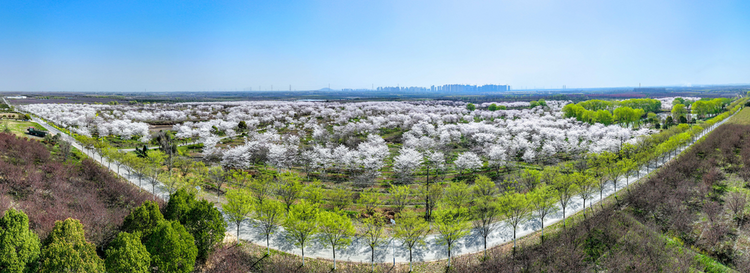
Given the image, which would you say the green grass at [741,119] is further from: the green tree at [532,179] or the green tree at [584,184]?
the green tree at [532,179]

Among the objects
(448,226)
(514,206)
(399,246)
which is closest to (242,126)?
(399,246)

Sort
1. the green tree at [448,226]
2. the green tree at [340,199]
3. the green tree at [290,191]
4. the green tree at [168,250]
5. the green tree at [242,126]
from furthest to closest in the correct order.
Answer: the green tree at [242,126]
the green tree at [340,199]
the green tree at [290,191]
the green tree at [448,226]
the green tree at [168,250]

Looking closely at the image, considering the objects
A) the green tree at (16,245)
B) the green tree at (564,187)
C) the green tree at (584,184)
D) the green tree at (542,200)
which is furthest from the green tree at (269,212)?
the green tree at (584,184)

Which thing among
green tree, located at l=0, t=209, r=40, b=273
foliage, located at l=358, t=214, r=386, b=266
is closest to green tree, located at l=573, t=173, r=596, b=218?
foliage, located at l=358, t=214, r=386, b=266

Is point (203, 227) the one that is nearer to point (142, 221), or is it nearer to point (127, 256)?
point (142, 221)

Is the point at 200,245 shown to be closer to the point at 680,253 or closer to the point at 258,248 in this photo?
the point at 258,248

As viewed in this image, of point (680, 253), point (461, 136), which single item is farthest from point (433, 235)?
point (461, 136)
